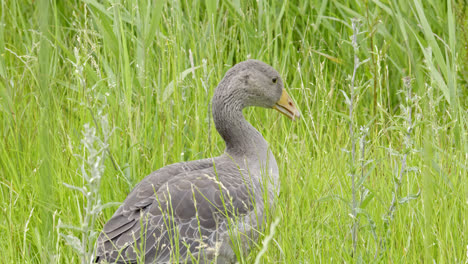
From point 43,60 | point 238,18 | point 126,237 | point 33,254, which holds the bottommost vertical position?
point 33,254

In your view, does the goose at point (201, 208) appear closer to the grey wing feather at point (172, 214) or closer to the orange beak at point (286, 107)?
the grey wing feather at point (172, 214)

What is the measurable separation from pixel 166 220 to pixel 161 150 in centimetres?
83

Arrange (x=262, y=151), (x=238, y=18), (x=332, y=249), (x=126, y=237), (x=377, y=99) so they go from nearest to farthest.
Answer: (x=332, y=249) < (x=126, y=237) < (x=262, y=151) < (x=377, y=99) < (x=238, y=18)

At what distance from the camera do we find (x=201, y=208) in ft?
11.4

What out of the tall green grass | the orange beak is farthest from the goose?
the orange beak

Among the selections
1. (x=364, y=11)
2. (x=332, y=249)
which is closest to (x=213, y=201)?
(x=332, y=249)

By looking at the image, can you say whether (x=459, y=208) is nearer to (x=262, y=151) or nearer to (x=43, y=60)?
(x=262, y=151)

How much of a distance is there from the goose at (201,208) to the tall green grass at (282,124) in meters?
0.16

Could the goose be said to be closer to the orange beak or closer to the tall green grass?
the tall green grass

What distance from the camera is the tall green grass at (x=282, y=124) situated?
3.22m

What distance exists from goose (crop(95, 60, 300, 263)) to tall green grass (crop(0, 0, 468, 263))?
0.16 m

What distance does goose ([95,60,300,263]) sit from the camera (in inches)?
129

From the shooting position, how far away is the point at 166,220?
340 centimetres

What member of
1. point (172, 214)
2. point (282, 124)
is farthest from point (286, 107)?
point (172, 214)
